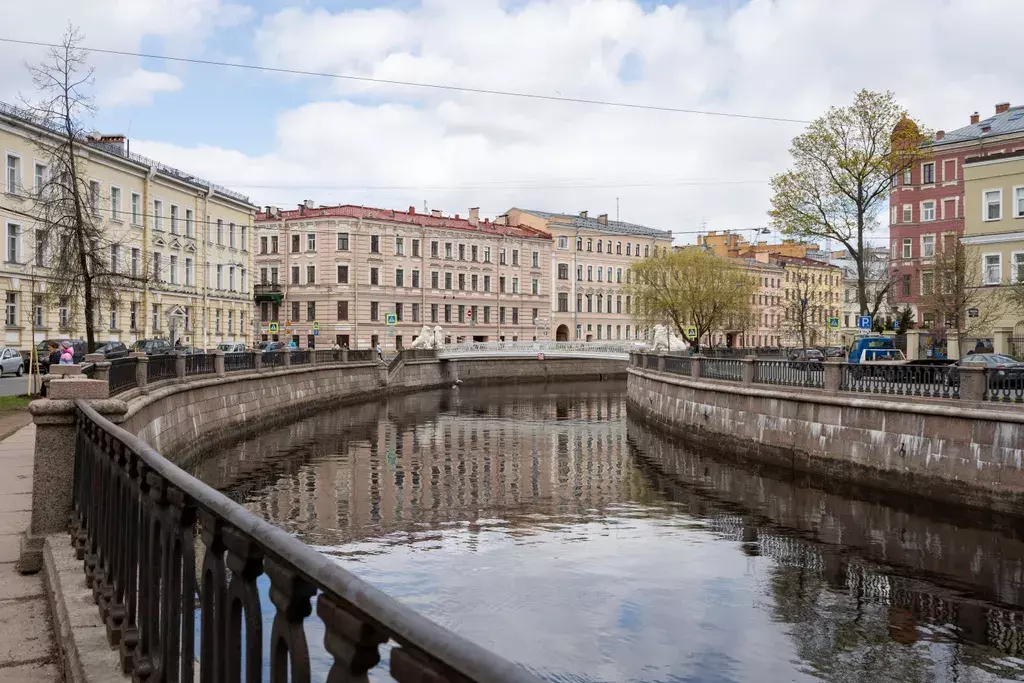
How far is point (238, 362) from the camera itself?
3195cm

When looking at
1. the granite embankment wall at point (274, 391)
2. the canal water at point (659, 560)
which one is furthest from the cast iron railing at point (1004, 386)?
the granite embankment wall at point (274, 391)

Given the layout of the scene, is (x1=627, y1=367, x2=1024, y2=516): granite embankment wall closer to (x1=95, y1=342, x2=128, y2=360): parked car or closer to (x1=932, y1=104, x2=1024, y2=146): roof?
(x1=95, y1=342, x2=128, y2=360): parked car

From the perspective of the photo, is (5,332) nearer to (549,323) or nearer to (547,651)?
(547,651)

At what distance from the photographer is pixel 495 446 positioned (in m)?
28.5

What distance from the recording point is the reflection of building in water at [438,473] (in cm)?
1714

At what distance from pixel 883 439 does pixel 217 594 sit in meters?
18.8

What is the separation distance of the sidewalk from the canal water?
1.17 meters

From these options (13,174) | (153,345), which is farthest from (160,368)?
(13,174)

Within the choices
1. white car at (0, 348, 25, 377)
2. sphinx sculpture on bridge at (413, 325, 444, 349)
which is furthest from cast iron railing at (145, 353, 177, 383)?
sphinx sculpture on bridge at (413, 325, 444, 349)

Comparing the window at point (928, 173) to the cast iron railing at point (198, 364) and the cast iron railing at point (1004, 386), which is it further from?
the cast iron railing at point (198, 364)

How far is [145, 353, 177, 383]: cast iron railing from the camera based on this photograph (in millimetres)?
22094

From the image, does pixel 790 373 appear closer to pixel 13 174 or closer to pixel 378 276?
pixel 13 174

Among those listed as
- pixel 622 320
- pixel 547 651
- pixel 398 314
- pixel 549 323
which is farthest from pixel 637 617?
pixel 622 320

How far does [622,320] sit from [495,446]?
2503 inches
